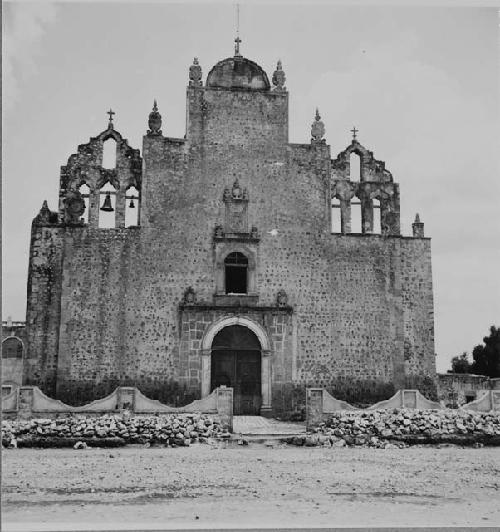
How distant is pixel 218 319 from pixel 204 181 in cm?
493

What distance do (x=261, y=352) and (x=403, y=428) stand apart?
6.14 metres

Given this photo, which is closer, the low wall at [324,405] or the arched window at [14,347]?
the low wall at [324,405]

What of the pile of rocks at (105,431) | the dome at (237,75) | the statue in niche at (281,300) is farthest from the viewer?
the dome at (237,75)

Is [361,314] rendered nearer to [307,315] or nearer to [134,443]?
[307,315]

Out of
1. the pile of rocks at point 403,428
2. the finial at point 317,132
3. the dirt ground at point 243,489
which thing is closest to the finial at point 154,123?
the finial at point 317,132

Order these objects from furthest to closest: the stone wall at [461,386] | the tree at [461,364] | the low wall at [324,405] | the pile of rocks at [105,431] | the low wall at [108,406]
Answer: the tree at [461,364], the stone wall at [461,386], the low wall at [324,405], the low wall at [108,406], the pile of rocks at [105,431]

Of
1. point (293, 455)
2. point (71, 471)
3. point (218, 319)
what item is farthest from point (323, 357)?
point (71, 471)

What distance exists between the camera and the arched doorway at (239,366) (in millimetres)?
22938

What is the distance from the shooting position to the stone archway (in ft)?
74.8

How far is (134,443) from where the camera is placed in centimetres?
1742

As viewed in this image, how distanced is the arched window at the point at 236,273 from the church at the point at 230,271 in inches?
2.0

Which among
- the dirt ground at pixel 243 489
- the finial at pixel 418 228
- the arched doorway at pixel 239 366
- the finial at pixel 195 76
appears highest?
the finial at pixel 195 76

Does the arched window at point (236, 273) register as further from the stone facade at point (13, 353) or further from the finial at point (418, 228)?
the stone facade at point (13, 353)

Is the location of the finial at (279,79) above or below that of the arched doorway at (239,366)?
above
